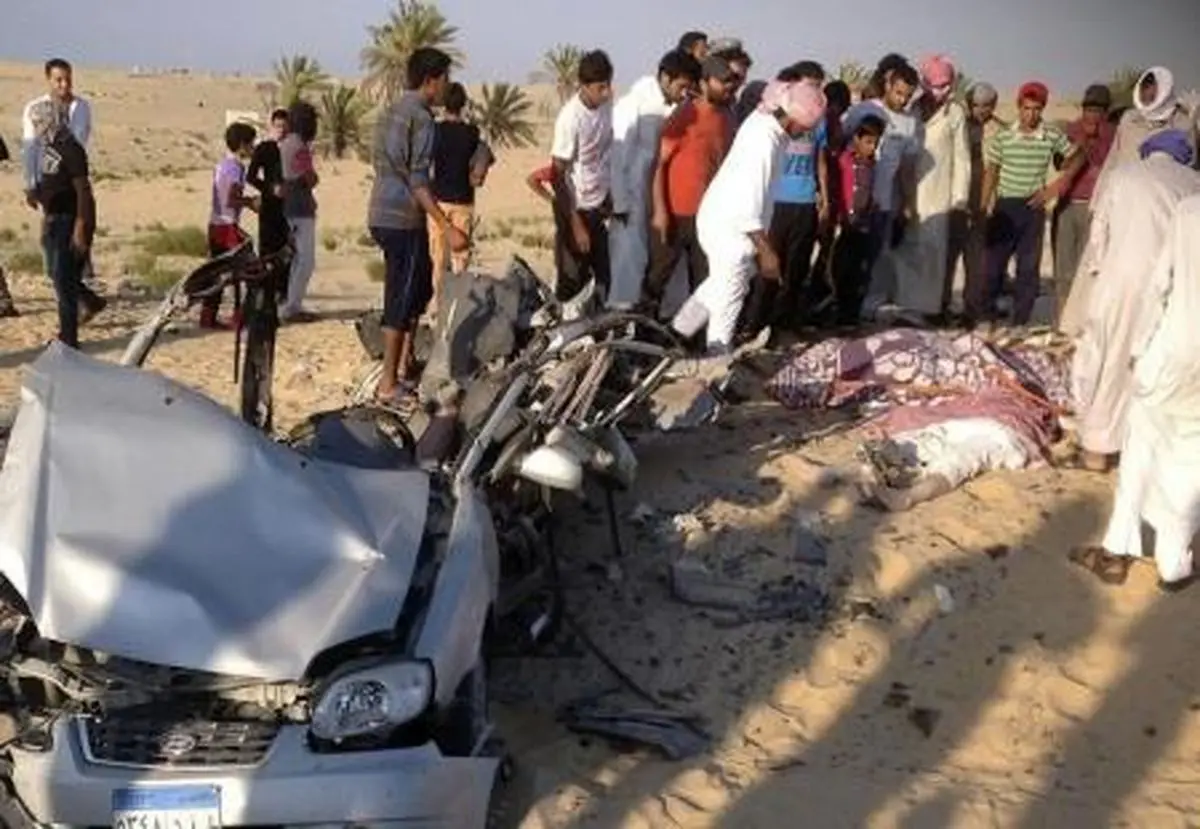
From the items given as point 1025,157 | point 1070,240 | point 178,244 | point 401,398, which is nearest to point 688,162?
point 1025,157

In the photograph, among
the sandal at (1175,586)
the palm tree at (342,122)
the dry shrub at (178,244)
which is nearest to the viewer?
the sandal at (1175,586)

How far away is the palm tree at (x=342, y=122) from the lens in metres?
38.9

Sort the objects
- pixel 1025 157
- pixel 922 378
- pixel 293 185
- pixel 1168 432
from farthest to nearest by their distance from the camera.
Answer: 1. pixel 293 185
2. pixel 1025 157
3. pixel 922 378
4. pixel 1168 432

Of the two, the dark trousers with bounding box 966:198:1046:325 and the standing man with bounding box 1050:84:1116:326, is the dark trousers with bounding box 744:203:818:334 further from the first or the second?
the standing man with bounding box 1050:84:1116:326

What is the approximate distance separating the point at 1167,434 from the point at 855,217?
14.5 feet

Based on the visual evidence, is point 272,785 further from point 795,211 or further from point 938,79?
point 938,79

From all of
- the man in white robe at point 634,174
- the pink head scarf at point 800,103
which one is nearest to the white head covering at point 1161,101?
the pink head scarf at point 800,103

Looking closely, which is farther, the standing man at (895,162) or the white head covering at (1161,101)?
the standing man at (895,162)

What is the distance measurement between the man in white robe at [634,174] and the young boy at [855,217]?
134 cm

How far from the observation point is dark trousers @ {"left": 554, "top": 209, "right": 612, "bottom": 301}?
10031mm

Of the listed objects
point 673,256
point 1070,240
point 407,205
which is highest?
point 407,205

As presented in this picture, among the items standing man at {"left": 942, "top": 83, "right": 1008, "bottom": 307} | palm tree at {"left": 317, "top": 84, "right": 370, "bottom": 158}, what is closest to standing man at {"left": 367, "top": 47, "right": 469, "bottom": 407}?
standing man at {"left": 942, "top": 83, "right": 1008, "bottom": 307}

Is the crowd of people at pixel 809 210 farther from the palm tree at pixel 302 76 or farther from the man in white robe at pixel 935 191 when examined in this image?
the palm tree at pixel 302 76

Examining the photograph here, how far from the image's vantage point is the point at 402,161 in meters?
8.20
